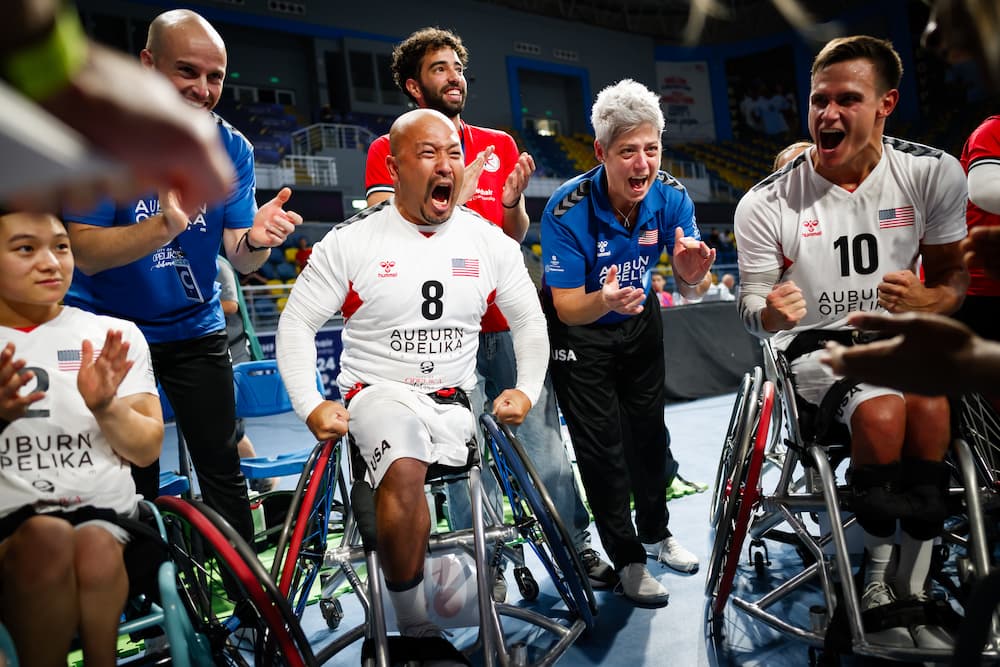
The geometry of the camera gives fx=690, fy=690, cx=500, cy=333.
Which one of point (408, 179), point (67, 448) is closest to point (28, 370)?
point (67, 448)

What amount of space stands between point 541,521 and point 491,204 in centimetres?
149

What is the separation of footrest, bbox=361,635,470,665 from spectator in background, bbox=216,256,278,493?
200cm

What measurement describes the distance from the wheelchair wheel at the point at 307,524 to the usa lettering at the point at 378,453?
116 millimetres

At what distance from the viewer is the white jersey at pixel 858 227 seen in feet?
6.80

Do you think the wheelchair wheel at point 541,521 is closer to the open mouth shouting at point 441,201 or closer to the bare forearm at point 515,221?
the open mouth shouting at point 441,201

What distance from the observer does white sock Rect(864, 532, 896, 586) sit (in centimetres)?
178

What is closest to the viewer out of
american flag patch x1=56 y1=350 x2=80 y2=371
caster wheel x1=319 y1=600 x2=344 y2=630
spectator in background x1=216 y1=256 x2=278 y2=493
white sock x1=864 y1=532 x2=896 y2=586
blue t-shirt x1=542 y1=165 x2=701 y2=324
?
american flag patch x1=56 y1=350 x2=80 y2=371

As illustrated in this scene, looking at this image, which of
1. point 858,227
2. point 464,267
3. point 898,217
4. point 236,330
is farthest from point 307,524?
point 236,330

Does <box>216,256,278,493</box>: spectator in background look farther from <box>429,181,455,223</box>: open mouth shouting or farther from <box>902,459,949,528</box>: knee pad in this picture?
<box>902,459,949,528</box>: knee pad

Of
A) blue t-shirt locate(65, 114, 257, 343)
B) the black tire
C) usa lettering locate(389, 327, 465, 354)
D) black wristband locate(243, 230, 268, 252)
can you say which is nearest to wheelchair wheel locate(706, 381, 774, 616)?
the black tire

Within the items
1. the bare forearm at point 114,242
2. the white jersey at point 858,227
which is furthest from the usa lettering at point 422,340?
the white jersey at point 858,227

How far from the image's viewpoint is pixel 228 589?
197cm

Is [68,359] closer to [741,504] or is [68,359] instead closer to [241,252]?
[241,252]

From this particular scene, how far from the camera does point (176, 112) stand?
1.36ft
